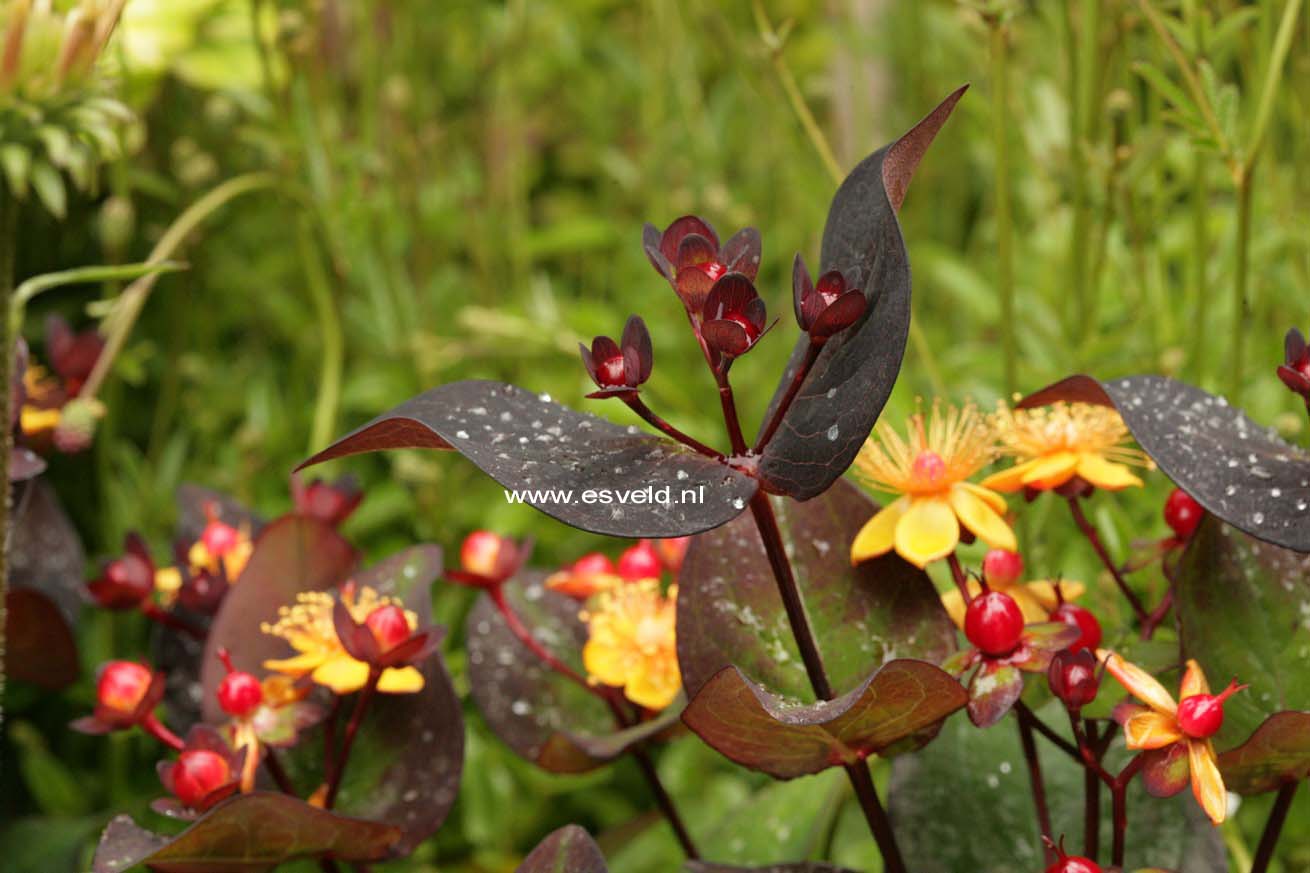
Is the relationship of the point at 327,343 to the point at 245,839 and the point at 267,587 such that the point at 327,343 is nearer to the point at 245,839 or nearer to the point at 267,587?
the point at 267,587

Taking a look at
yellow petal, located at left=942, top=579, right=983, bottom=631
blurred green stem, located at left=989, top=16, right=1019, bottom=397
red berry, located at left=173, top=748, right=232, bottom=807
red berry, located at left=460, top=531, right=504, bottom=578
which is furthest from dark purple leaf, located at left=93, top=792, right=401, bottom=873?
blurred green stem, located at left=989, top=16, right=1019, bottom=397

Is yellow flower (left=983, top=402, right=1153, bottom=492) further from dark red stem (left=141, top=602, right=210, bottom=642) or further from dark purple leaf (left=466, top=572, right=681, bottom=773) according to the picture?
dark red stem (left=141, top=602, right=210, bottom=642)

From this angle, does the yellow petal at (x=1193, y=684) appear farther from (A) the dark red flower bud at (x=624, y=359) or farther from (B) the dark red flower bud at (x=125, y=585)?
(B) the dark red flower bud at (x=125, y=585)

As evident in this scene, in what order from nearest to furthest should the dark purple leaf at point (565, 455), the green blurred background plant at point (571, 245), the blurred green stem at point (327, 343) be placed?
the dark purple leaf at point (565, 455) < the green blurred background plant at point (571, 245) < the blurred green stem at point (327, 343)

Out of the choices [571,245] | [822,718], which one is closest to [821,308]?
[822,718]

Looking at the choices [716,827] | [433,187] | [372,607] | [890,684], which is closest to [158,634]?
[372,607]

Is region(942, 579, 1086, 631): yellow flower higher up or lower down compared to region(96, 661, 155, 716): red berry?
higher up

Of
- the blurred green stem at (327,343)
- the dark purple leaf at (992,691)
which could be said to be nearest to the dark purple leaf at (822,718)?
the dark purple leaf at (992,691)

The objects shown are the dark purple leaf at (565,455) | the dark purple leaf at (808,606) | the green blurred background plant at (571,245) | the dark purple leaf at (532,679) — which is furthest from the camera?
the green blurred background plant at (571,245)
